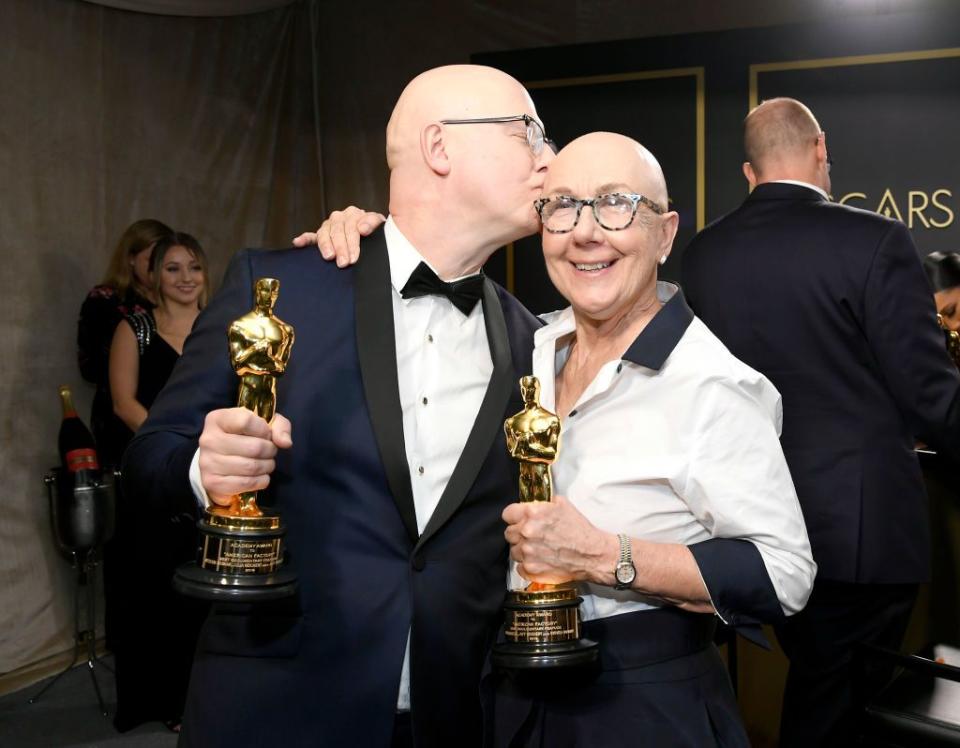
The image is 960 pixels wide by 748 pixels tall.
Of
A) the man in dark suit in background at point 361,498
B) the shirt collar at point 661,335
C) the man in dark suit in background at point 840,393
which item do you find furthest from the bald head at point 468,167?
the man in dark suit in background at point 840,393

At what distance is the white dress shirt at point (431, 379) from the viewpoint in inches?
79.8

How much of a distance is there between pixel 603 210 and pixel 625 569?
0.61m

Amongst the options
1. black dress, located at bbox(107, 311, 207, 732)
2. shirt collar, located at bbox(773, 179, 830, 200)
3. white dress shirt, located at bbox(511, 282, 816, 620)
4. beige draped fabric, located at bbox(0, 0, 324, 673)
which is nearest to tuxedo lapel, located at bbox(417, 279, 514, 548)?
white dress shirt, located at bbox(511, 282, 816, 620)

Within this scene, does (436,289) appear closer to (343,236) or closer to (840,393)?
(343,236)

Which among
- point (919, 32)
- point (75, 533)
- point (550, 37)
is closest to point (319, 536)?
point (75, 533)

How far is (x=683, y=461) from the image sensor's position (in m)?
1.79

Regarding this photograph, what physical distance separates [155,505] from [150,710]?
121 inches

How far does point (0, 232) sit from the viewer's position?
16.6ft

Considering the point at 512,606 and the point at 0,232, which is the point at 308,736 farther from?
the point at 0,232

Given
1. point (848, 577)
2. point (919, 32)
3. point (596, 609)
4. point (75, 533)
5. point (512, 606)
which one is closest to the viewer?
point (512, 606)

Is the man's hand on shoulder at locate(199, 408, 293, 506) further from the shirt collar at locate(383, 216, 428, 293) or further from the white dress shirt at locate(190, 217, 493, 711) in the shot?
the shirt collar at locate(383, 216, 428, 293)

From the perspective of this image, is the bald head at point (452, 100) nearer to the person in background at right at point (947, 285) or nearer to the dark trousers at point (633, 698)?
the dark trousers at point (633, 698)

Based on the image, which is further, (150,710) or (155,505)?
(150,710)

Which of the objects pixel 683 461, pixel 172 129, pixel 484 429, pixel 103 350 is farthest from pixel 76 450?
pixel 683 461
